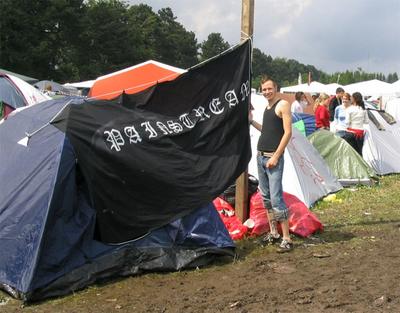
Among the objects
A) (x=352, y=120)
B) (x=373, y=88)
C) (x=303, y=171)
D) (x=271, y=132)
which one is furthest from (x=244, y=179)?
(x=373, y=88)

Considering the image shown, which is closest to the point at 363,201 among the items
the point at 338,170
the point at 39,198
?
the point at 338,170

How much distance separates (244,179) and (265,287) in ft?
7.07

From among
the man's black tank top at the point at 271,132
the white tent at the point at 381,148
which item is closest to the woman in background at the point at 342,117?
the white tent at the point at 381,148

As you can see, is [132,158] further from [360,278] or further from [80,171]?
[360,278]

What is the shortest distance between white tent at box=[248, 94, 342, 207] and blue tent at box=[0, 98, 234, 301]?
3.35m

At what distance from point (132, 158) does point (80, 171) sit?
1.70 feet

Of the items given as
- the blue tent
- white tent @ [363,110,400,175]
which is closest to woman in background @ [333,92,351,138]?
white tent @ [363,110,400,175]

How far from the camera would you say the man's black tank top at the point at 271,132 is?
625 centimetres

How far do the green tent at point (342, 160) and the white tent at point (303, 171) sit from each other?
2.44 ft

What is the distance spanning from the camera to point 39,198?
16.7 feet

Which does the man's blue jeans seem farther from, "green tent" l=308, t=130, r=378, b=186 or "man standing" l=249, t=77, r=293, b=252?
"green tent" l=308, t=130, r=378, b=186

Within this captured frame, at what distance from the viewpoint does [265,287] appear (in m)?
4.99

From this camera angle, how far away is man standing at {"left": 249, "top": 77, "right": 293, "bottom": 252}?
6.15m

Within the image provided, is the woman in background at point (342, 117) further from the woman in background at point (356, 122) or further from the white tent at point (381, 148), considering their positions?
the white tent at point (381, 148)
